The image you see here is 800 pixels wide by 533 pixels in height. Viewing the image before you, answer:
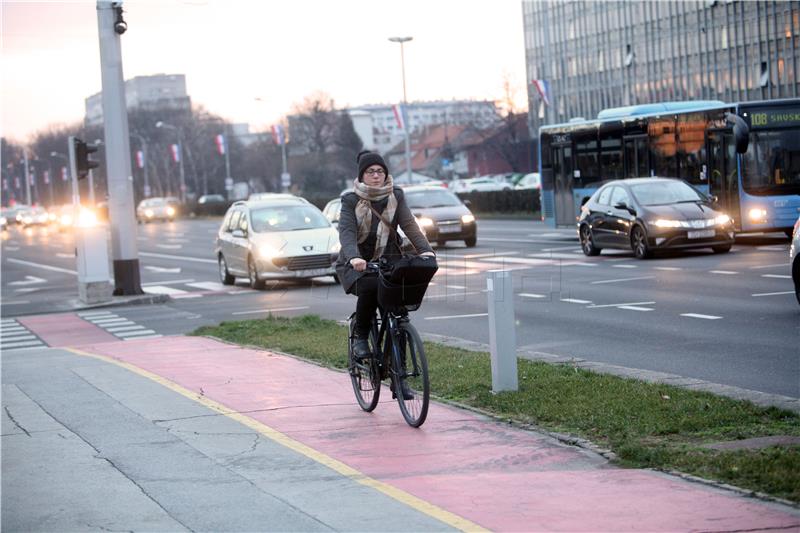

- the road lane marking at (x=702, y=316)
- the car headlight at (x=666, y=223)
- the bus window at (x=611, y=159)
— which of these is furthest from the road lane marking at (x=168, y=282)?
the road lane marking at (x=702, y=316)

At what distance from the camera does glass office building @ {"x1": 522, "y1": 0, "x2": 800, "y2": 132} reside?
8931cm

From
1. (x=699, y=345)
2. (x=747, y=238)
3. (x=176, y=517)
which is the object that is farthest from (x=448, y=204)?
(x=176, y=517)

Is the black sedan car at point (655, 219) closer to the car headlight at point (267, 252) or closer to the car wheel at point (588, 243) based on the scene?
the car wheel at point (588, 243)

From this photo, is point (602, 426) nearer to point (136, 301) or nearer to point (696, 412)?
point (696, 412)

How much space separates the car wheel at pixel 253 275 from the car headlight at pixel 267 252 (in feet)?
1.25

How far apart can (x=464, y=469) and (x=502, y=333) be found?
247cm

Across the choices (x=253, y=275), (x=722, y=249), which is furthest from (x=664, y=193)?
(x=253, y=275)

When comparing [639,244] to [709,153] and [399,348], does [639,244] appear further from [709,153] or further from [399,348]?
[399,348]

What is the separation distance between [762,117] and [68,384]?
758 inches

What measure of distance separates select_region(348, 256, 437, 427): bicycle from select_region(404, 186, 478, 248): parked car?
22.6 meters

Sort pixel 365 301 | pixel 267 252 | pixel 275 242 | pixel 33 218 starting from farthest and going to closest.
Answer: pixel 33 218 < pixel 275 242 < pixel 267 252 < pixel 365 301

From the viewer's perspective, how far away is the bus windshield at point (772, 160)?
26406mm

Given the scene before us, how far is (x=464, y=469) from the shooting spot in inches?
273

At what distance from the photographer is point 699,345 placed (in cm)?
1223
